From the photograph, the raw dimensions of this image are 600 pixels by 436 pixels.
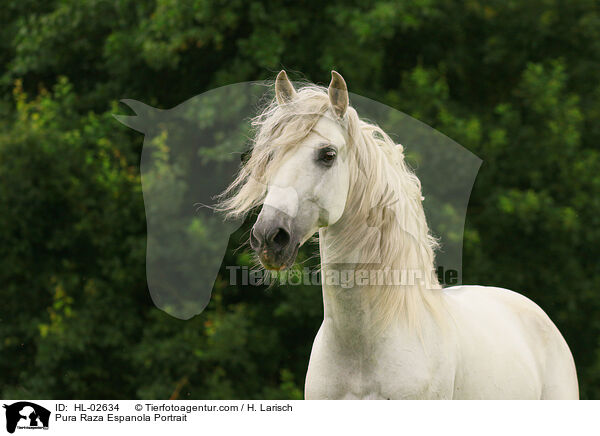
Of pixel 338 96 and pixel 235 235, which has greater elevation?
pixel 338 96

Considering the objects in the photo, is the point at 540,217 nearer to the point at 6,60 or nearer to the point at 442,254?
the point at 442,254

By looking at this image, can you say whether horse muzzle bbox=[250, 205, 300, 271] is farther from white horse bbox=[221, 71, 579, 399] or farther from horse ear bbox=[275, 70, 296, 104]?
horse ear bbox=[275, 70, 296, 104]

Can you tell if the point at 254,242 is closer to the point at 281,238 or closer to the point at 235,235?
the point at 281,238

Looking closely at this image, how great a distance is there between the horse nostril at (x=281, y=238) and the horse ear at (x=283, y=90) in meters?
0.55

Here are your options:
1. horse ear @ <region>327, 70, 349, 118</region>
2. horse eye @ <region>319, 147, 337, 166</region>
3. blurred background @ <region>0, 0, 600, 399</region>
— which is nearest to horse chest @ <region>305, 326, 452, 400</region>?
horse eye @ <region>319, 147, 337, 166</region>

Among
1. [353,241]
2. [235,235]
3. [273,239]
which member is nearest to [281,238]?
[273,239]

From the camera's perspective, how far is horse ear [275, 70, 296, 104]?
2.41 metres

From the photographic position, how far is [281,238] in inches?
84.0

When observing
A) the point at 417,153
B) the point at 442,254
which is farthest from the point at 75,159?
the point at 442,254

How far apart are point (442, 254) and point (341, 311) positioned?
1742 millimetres

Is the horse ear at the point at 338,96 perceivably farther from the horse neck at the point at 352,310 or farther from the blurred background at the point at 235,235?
the blurred background at the point at 235,235

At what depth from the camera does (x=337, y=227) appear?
2375 millimetres

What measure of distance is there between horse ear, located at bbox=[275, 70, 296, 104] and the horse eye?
0.93 feet
